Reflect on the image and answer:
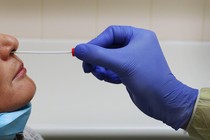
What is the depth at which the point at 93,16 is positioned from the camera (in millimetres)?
2078

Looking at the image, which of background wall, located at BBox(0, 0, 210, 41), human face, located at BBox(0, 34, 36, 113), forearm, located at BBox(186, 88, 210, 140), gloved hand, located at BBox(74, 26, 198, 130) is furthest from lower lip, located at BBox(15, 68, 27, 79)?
background wall, located at BBox(0, 0, 210, 41)

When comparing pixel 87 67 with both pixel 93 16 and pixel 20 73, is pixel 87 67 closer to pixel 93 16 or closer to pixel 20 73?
pixel 20 73

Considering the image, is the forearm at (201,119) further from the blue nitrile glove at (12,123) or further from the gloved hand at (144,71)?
the blue nitrile glove at (12,123)

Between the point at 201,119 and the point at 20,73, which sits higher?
the point at 20,73

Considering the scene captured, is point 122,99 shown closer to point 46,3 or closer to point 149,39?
point 46,3

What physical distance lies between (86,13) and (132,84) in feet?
3.94

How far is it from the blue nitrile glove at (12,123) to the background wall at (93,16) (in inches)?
46.8

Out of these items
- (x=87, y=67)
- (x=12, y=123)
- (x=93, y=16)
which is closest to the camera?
(x=12, y=123)

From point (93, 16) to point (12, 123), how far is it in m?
1.25

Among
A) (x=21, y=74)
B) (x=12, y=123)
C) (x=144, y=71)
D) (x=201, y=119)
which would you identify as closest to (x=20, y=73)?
(x=21, y=74)

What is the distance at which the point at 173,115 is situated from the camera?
38.2 inches

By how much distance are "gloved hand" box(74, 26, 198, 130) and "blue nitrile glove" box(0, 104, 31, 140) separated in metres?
0.20

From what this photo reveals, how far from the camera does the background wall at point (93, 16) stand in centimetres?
206

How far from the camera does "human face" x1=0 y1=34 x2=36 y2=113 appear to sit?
928mm
